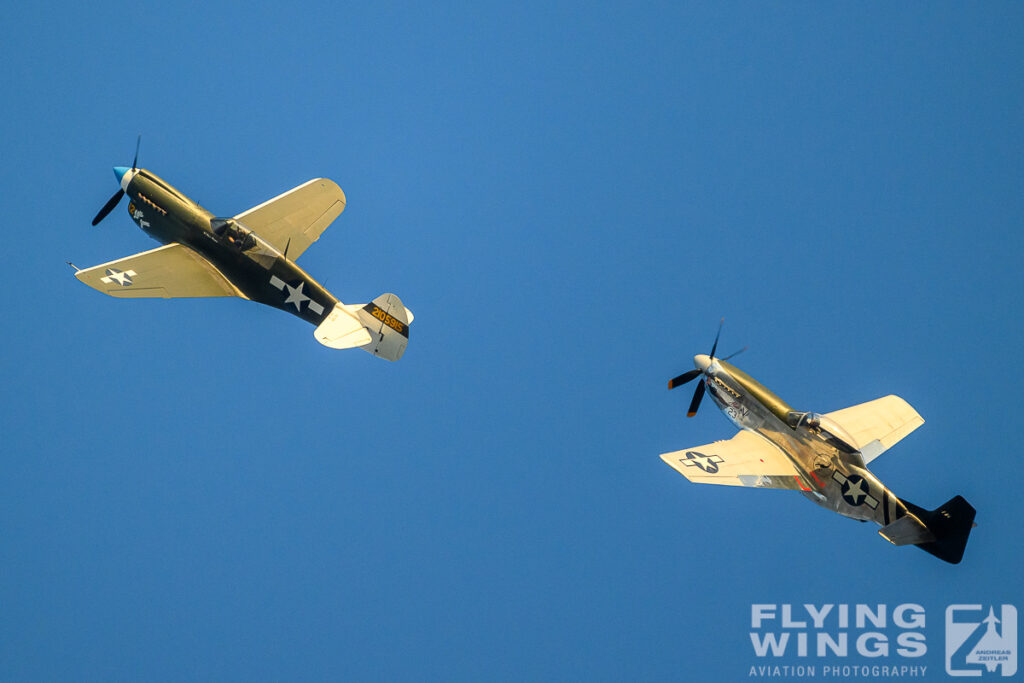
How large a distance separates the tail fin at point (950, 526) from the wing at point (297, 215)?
8344 mm

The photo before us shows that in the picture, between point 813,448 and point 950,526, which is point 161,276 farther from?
point 950,526

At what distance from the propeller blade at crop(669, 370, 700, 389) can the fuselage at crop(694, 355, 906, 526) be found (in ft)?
0.36

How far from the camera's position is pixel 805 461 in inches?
577

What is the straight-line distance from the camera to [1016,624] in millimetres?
15930

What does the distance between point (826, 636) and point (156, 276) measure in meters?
9.87

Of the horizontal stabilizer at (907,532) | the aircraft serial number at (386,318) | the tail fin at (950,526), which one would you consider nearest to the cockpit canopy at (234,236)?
the aircraft serial number at (386,318)

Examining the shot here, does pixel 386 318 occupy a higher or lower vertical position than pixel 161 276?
lower

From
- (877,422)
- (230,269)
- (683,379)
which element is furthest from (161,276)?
(877,422)

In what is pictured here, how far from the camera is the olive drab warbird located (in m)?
14.5

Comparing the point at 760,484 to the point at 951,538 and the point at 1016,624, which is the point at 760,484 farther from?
the point at 1016,624

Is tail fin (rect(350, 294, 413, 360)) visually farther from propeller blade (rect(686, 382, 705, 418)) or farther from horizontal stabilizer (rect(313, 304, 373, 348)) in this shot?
propeller blade (rect(686, 382, 705, 418))

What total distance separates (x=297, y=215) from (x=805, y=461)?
724cm

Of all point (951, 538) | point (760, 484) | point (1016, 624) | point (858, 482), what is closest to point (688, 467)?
point (760, 484)

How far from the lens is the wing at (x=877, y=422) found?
49.9ft
